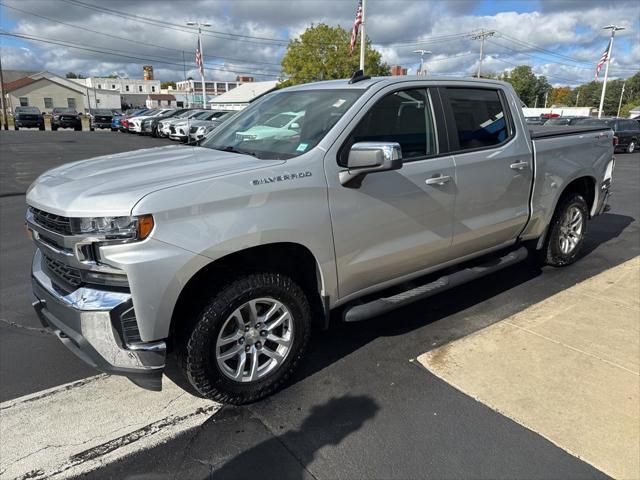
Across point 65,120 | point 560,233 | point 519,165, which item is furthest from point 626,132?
point 65,120

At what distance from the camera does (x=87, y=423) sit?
2975 millimetres

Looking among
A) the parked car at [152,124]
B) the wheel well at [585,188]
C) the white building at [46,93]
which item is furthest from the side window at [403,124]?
the white building at [46,93]

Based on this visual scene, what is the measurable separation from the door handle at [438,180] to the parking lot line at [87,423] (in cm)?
215

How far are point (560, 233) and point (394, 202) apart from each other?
288cm

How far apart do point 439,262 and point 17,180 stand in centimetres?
1144

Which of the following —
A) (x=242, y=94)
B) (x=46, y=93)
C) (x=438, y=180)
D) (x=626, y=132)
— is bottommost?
(x=626, y=132)

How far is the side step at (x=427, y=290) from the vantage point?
3.48 metres

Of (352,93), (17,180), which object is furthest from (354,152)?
(17,180)

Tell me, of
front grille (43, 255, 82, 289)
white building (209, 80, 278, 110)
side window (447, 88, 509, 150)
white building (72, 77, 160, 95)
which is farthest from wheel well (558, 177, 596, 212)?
white building (72, 77, 160, 95)

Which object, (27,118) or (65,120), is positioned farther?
(65,120)

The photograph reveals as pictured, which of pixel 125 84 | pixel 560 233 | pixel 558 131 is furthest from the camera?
pixel 125 84

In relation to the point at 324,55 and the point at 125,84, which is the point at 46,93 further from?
the point at 324,55

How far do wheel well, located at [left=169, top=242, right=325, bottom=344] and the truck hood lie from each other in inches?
20.0

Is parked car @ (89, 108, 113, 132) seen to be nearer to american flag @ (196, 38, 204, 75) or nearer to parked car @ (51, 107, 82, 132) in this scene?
parked car @ (51, 107, 82, 132)
